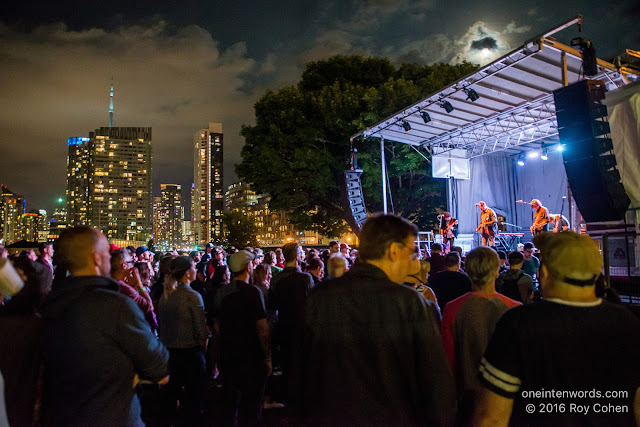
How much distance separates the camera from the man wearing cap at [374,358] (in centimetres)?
178

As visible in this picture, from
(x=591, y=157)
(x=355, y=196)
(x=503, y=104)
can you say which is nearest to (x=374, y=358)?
(x=591, y=157)

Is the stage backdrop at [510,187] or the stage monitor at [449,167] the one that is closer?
the stage monitor at [449,167]

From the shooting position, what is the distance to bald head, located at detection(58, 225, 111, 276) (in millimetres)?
2186

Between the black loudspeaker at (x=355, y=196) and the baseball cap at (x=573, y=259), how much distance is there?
46.5 feet

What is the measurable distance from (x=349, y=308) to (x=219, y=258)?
695 centimetres

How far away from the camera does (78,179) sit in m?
181

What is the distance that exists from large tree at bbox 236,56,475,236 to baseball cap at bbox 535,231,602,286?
610 inches

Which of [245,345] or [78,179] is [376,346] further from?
[78,179]

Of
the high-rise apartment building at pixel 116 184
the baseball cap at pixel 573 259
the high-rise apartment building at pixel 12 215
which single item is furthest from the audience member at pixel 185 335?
the high-rise apartment building at pixel 12 215

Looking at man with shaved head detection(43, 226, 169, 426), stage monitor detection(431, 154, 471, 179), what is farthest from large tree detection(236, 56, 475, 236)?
→ man with shaved head detection(43, 226, 169, 426)

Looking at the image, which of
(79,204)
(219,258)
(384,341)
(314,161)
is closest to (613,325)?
(384,341)

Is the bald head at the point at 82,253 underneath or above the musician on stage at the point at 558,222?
underneath

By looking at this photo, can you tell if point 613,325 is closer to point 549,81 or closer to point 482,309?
point 482,309

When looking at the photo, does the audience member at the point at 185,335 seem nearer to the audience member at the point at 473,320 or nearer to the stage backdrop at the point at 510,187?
the audience member at the point at 473,320
